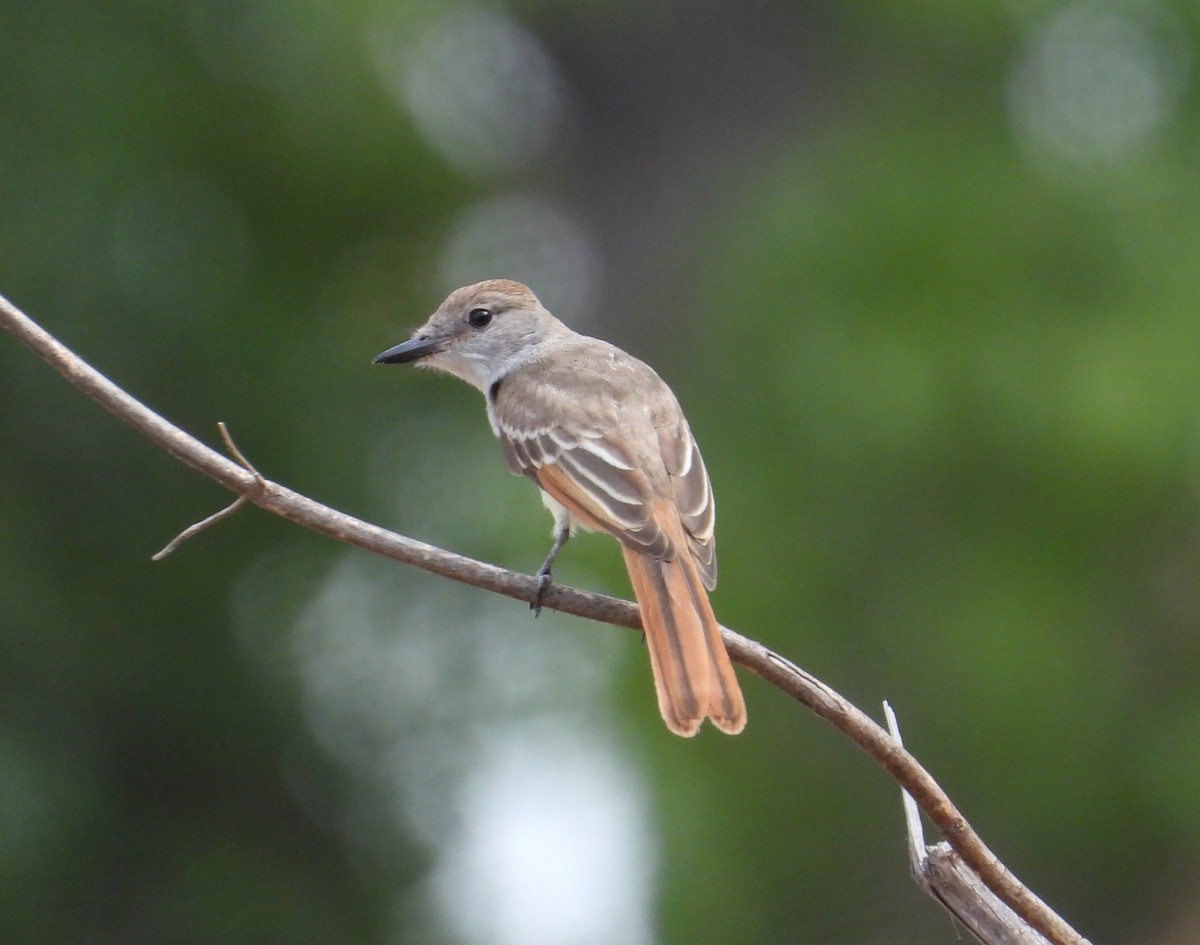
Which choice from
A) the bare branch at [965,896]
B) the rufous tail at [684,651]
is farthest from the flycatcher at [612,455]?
the bare branch at [965,896]

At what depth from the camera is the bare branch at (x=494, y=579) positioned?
97.9 inches

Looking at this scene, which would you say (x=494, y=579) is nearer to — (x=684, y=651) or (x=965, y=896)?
(x=684, y=651)

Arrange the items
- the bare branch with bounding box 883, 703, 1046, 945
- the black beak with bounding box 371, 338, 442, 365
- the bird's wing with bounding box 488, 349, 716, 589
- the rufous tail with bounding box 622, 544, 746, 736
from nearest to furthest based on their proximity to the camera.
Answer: the bare branch with bounding box 883, 703, 1046, 945 → the rufous tail with bounding box 622, 544, 746, 736 → the bird's wing with bounding box 488, 349, 716, 589 → the black beak with bounding box 371, 338, 442, 365

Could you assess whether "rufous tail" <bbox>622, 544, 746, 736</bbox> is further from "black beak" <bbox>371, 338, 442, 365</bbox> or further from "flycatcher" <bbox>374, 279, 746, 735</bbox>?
"black beak" <bbox>371, 338, 442, 365</bbox>

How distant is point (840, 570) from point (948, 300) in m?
1.05

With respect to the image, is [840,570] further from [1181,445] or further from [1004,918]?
[1004,918]

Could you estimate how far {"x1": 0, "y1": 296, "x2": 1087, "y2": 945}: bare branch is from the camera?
249 centimetres

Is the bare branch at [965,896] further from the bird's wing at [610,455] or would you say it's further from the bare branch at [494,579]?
the bird's wing at [610,455]

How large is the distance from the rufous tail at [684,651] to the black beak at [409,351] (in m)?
1.53

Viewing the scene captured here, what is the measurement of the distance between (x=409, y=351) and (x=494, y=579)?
6.49 ft

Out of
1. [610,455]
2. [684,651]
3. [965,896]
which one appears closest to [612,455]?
[610,455]

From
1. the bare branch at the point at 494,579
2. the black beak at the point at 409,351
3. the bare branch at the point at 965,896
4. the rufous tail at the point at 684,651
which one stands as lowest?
the black beak at the point at 409,351

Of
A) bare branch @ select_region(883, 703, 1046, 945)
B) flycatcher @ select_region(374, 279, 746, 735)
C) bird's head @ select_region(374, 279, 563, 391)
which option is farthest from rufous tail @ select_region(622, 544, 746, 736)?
bird's head @ select_region(374, 279, 563, 391)

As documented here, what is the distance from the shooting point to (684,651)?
3.23 meters
